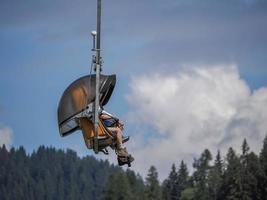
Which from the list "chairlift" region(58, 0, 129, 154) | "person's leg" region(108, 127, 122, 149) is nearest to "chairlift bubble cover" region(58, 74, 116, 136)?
"chairlift" region(58, 0, 129, 154)

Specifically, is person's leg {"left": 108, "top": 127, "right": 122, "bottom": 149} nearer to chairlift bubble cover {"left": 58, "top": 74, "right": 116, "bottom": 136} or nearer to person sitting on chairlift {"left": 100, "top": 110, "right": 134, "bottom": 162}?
person sitting on chairlift {"left": 100, "top": 110, "right": 134, "bottom": 162}

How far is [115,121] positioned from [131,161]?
93 cm

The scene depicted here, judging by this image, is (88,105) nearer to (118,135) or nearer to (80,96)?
(80,96)

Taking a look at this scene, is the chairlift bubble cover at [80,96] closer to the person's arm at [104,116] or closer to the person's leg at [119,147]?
the person's arm at [104,116]

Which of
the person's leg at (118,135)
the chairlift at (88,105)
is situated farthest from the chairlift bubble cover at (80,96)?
the person's leg at (118,135)

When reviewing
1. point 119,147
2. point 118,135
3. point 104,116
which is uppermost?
point 104,116

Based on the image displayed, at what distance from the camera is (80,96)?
82.8 feet

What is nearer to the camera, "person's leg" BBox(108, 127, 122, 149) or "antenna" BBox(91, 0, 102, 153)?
"antenna" BBox(91, 0, 102, 153)

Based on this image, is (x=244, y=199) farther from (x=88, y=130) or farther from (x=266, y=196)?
(x=88, y=130)

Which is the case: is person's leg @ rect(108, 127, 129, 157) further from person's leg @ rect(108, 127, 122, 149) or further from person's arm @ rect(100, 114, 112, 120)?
person's arm @ rect(100, 114, 112, 120)

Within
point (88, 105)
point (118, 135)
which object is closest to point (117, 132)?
point (118, 135)

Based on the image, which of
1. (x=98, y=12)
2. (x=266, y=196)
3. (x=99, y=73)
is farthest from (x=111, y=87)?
(x=266, y=196)

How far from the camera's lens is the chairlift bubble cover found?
2523 cm

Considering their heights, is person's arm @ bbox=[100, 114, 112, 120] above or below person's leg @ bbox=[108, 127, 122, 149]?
above
